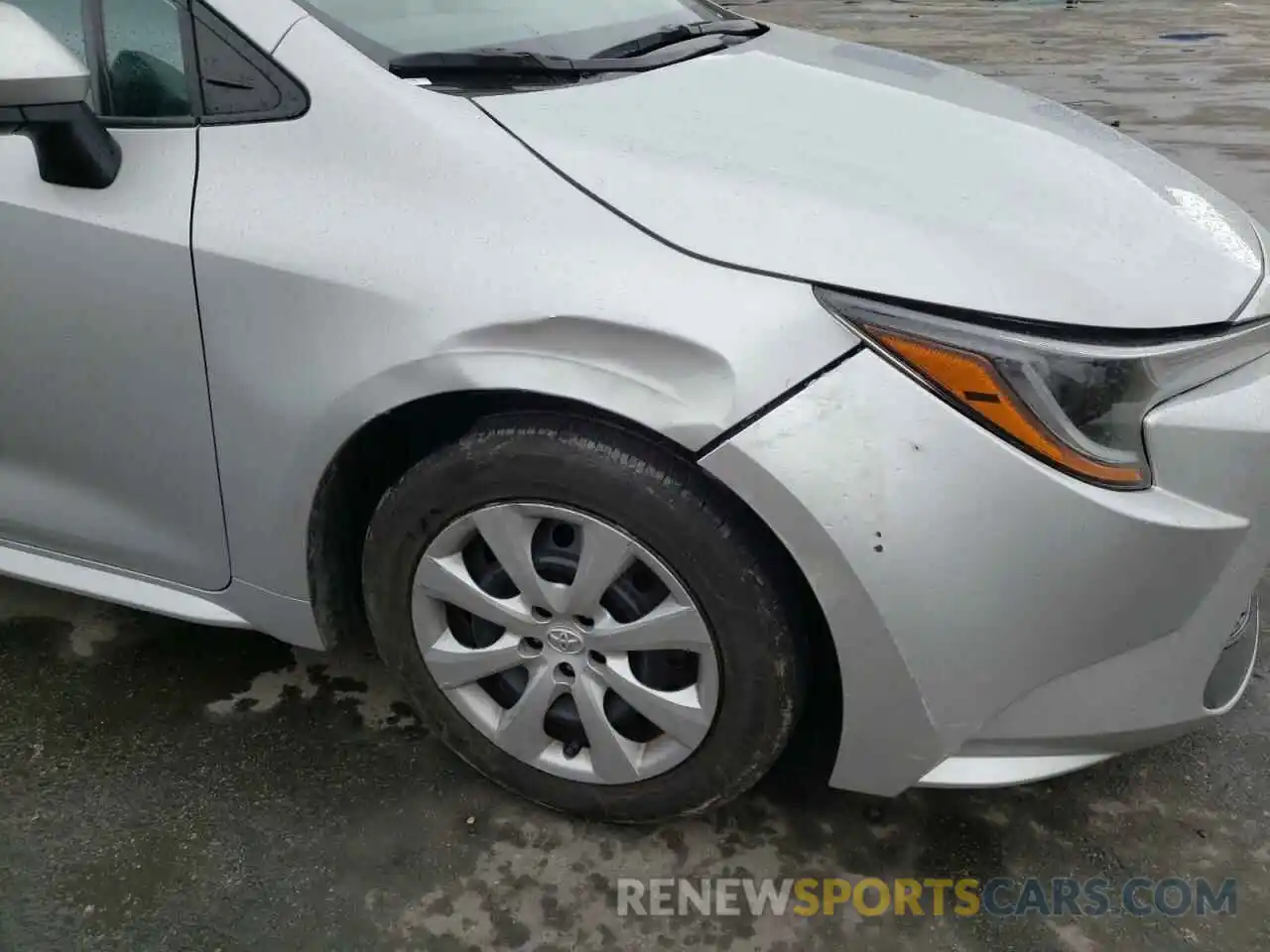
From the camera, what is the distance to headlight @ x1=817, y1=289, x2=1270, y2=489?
4.35 feet

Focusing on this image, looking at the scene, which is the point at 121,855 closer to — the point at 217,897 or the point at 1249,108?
the point at 217,897

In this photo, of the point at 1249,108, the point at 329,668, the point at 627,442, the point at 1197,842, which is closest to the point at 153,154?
the point at 627,442

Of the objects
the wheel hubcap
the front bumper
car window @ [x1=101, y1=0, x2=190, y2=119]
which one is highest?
car window @ [x1=101, y1=0, x2=190, y2=119]

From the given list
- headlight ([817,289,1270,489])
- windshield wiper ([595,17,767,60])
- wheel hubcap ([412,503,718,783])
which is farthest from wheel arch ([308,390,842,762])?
windshield wiper ([595,17,767,60])

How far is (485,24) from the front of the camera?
1867 mm

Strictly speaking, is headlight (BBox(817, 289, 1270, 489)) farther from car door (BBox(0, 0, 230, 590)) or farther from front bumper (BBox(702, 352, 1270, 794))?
car door (BBox(0, 0, 230, 590))

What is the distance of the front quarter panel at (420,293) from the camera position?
4.45 ft

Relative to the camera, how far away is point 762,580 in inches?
56.1

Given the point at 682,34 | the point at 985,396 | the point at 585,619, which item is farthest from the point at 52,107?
the point at 985,396

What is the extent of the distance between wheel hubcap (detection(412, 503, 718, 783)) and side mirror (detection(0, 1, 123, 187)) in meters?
0.78

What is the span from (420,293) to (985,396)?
77cm

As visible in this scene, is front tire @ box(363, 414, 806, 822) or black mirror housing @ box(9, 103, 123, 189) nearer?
front tire @ box(363, 414, 806, 822)

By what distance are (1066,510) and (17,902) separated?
5.55ft

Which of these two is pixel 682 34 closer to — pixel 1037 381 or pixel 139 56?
pixel 139 56
